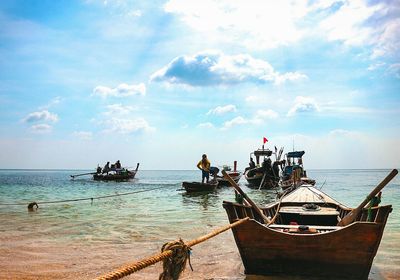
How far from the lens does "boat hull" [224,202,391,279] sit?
506 centimetres

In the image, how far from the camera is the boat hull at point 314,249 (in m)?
5.06

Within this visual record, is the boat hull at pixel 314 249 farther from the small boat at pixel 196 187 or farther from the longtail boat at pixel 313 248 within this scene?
the small boat at pixel 196 187

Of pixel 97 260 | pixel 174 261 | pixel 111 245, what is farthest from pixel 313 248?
pixel 111 245

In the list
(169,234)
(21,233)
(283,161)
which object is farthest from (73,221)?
(283,161)

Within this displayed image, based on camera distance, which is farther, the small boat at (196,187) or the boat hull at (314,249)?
the small boat at (196,187)

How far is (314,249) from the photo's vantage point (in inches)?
205

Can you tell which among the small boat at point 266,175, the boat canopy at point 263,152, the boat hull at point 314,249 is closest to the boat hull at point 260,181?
the small boat at point 266,175

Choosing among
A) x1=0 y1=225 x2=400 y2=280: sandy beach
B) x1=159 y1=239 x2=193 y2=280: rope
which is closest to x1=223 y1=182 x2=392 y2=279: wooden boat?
x1=0 y1=225 x2=400 y2=280: sandy beach

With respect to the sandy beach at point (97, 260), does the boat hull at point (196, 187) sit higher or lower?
higher

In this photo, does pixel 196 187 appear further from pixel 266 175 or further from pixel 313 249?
pixel 313 249

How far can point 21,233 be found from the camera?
33.8 ft

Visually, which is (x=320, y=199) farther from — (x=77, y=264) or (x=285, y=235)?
(x=77, y=264)

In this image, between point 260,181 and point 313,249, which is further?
point 260,181

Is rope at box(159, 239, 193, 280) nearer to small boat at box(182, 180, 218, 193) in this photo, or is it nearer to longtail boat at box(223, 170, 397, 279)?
longtail boat at box(223, 170, 397, 279)
